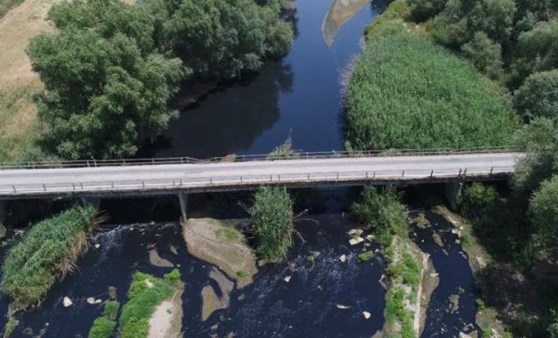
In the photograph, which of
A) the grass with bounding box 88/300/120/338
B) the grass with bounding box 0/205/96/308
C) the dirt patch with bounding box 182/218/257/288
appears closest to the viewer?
the grass with bounding box 88/300/120/338

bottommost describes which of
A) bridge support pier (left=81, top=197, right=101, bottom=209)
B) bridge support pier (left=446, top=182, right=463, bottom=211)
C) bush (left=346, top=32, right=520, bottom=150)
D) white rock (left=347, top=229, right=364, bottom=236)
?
white rock (left=347, top=229, right=364, bottom=236)

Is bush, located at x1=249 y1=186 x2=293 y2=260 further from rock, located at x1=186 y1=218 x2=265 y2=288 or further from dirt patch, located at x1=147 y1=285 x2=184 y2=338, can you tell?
dirt patch, located at x1=147 y1=285 x2=184 y2=338

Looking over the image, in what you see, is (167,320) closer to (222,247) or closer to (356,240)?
(222,247)

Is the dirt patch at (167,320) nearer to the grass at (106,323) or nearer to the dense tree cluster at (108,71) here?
the grass at (106,323)

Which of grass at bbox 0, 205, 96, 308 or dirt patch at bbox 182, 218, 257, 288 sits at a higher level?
grass at bbox 0, 205, 96, 308

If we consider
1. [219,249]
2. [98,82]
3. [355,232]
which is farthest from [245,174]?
[98,82]

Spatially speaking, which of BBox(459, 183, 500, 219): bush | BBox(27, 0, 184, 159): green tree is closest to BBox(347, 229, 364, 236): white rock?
BBox(459, 183, 500, 219): bush

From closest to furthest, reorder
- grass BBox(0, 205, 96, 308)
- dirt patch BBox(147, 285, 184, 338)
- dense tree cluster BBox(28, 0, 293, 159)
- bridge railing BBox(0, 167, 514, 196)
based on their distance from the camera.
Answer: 1. dirt patch BBox(147, 285, 184, 338)
2. grass BBox(0, 205, 96, 308)
3. bridge railing BBox(0, 167, 514, 196)
4. dense tree cluster BBox(28, 0, 293, 159)
